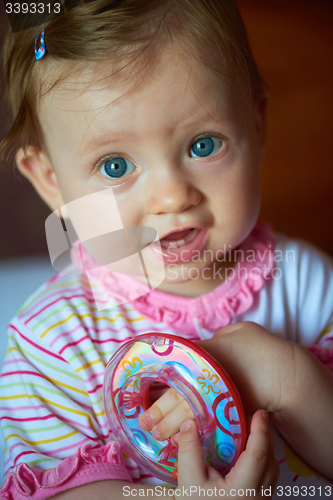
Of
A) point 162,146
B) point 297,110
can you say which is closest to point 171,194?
point 162,146

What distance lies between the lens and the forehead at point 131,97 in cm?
30

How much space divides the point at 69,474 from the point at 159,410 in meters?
0.08

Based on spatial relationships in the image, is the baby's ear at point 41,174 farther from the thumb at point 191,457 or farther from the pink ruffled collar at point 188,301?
the thumb at point 191,457

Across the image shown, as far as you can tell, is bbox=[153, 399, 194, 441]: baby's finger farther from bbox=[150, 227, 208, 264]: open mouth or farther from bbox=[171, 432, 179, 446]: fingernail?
bbox=[150, 227, 208, 264]: open mouth

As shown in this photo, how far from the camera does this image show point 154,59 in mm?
308

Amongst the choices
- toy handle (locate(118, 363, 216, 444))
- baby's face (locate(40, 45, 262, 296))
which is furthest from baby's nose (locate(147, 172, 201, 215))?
toy handle (locate(118, 363, 216, 444))

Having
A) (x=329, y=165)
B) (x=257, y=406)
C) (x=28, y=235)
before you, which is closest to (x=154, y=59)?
(x=28, y=235)

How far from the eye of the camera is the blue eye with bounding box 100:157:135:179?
0.32m

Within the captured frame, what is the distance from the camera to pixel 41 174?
1.20 ft

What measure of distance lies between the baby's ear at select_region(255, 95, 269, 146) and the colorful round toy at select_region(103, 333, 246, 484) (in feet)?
0.74

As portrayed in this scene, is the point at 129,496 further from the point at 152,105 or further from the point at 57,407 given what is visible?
the point at 152,105

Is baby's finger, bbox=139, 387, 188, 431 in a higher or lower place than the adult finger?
higher

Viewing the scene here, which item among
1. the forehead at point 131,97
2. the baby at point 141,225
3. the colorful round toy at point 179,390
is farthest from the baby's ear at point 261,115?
the colorful round toy at point 179,390

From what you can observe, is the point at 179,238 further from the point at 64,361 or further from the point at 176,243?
the point at 64,361
